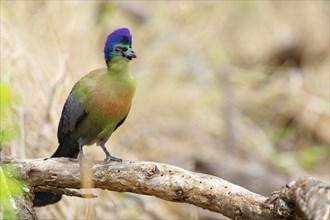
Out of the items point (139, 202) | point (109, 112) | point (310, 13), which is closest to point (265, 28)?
point (310, 13)

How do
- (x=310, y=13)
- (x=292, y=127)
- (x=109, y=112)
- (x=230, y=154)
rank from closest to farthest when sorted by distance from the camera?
(x=109, y=112) → (x=230, y=154) → (x=292, y=127) → (x=310, y=13)

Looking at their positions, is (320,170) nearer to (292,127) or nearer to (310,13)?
(292,127)

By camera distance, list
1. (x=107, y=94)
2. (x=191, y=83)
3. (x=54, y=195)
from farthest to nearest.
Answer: (x=191, y=83), (x=54, y=195), (x=107, y=94)

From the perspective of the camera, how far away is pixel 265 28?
34.4ft

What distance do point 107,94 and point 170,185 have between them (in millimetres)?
569

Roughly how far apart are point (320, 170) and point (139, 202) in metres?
3.12

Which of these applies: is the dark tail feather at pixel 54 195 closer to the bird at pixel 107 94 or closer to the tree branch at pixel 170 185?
the bird at pixel 107 94

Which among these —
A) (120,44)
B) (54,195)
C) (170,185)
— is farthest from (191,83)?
(170,185)

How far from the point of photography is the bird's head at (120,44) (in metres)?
3.75

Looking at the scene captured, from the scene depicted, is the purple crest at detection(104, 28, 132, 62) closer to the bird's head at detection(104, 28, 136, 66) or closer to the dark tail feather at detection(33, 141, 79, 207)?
the bird's head at detection(104, 28, 136, 66)

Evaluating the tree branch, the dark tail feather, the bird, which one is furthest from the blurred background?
the tree branch

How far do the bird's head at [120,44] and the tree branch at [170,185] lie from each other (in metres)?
0.50

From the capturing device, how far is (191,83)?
356 inches

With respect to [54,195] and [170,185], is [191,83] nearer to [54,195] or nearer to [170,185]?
[54,195]
